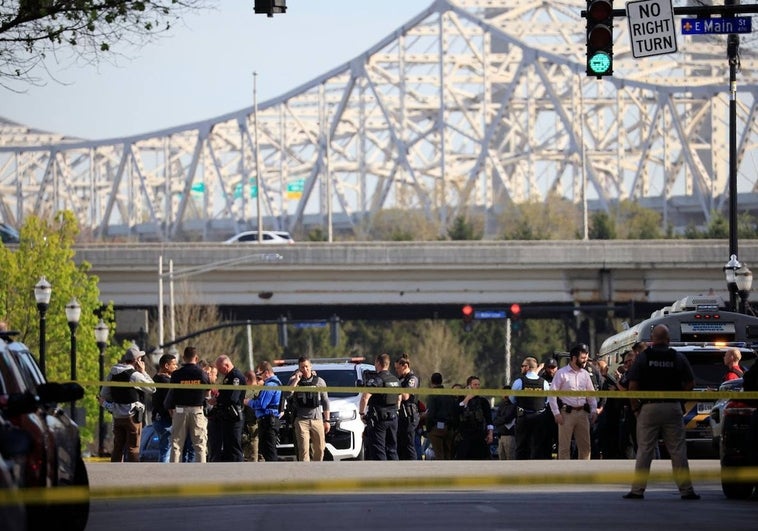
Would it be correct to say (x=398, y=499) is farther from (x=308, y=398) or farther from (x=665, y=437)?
(x=308, y=398)

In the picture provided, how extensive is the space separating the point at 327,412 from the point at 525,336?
255 feet

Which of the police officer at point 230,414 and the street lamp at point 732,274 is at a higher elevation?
the street lamp at point 732,274

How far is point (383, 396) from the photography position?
79.1 feet

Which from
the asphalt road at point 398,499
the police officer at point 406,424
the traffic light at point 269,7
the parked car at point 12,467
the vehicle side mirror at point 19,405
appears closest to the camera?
the parked car at point 12,467

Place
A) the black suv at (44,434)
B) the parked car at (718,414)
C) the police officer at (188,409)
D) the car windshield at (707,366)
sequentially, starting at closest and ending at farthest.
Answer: the black suv at (44,434) < the parked car at (718,414) < the police officer at (188,409) < the car windshield at (707,366)

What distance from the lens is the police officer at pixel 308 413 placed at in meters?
24.0

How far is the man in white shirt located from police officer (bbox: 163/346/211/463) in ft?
14.6

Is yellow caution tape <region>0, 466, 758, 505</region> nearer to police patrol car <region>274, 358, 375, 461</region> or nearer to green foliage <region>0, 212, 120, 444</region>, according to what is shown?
police patrol car <region>274, 358, 375, 461</region>

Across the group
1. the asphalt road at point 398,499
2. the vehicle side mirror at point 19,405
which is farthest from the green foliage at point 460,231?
the vehicle side mirror at point 19,405

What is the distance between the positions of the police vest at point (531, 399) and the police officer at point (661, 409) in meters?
6.89

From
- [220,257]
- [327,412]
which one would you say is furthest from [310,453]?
[220,257]

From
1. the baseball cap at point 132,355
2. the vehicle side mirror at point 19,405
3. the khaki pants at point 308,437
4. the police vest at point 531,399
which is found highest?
the vehicle side mirror at point 19,405

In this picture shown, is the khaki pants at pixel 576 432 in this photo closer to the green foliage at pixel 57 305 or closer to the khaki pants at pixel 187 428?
the khaki pants at pixel 187 428

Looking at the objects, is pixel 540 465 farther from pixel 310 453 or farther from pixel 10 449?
pixel 10 449
